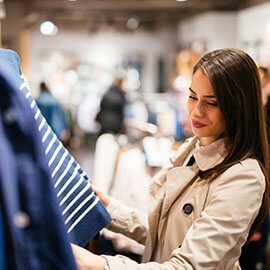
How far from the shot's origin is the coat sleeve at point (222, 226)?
1.12 m

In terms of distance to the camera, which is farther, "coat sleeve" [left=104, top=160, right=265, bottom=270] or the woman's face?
the woman's face

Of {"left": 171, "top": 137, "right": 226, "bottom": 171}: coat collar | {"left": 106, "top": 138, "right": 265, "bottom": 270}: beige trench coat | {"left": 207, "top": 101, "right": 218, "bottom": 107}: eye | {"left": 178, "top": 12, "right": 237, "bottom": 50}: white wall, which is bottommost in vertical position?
{"left": 106, "top": 138, "right": 265, "bottom": 270}: beige trench coat

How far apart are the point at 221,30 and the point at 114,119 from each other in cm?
250

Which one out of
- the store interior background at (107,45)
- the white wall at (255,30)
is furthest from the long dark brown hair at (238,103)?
the store interior background at (107,45)

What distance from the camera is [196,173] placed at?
4.35ft

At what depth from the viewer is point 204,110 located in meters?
1.25

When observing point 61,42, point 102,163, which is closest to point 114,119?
point 102,163

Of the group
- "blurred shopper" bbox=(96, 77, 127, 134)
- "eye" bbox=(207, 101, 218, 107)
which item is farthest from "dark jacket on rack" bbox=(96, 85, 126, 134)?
"eye" bbox=(207, 101, 218, 107)

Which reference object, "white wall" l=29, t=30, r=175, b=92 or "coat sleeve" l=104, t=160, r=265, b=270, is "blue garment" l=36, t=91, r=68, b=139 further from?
"white wall" l=29, t=30, r=175, b=92

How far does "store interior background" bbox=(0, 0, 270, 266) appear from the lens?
8.88m

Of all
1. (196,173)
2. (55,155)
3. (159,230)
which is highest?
(55,155)

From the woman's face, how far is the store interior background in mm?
6189

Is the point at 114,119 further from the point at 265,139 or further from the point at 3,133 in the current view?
the point at 3,133

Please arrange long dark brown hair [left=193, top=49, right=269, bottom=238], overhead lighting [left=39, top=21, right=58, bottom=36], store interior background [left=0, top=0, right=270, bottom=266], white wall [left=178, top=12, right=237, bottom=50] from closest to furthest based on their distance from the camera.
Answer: long dark brown hair [left=193, top=49, right=269, bottom=238]
white wall [left=178, top=12, right=237, bottom=50]
store interior background [left=0, top=0, right=270, bottom=266]
overhead lighting [left=39, top=21, right=58, bottom=36]
